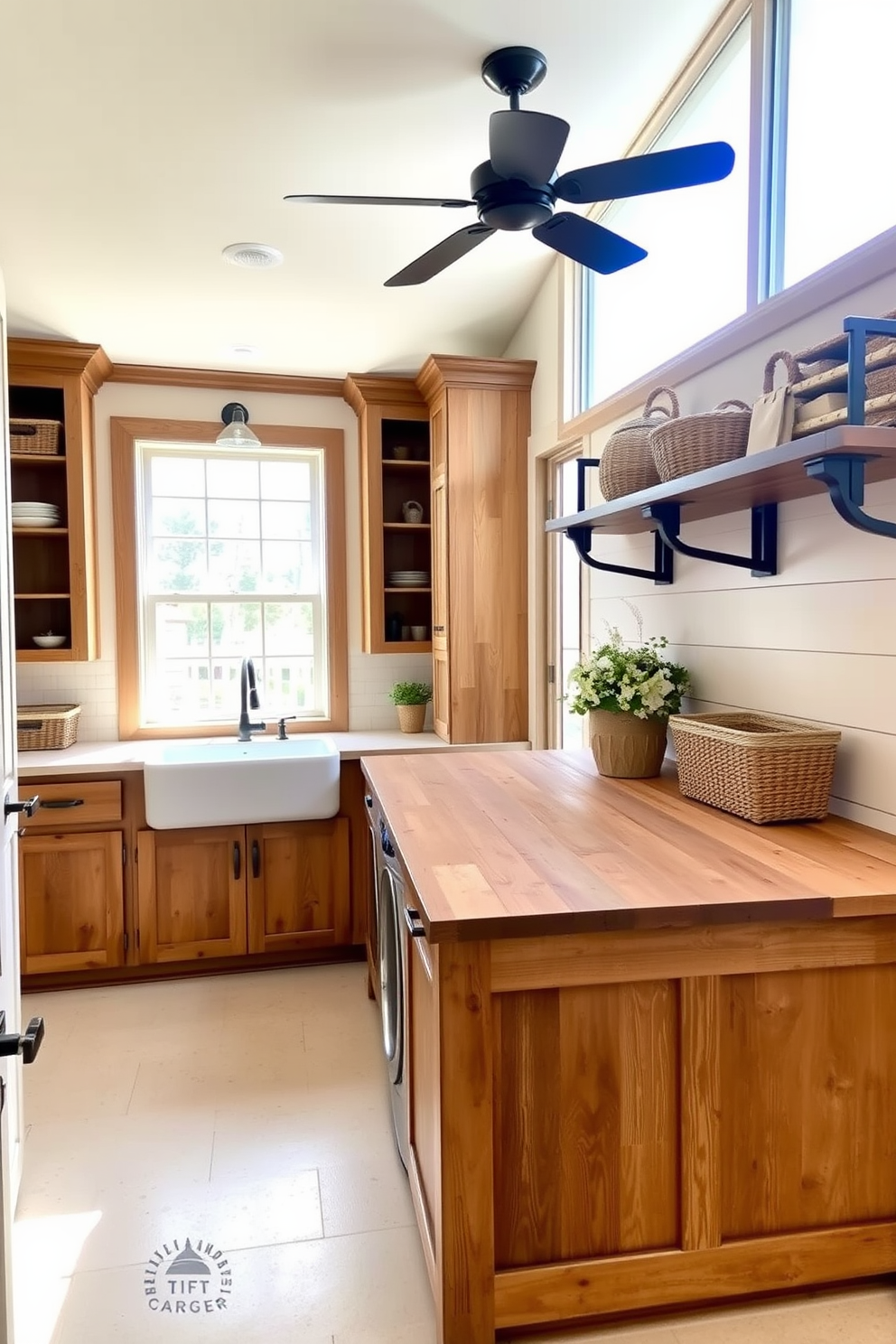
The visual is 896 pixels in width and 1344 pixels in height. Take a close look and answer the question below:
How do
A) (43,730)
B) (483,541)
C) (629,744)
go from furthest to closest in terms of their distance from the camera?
1. (483,541)
2. (43,730)
3. (629,744)

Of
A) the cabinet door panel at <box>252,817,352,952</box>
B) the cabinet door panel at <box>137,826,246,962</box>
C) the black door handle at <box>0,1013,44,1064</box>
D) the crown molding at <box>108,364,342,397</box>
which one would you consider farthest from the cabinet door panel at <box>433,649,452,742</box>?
the black door handle at <box>0,1013,44,1064</box>

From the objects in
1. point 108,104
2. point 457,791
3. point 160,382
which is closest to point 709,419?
point 457,791

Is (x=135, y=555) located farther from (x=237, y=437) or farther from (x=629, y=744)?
(x=629, y=744)

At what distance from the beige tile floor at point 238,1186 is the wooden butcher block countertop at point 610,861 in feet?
2.75

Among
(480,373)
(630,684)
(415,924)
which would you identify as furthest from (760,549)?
(480,373)

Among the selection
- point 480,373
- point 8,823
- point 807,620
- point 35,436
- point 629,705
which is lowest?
point 8,823

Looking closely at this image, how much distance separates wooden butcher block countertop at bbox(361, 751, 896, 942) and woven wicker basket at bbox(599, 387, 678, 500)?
2.60 ft

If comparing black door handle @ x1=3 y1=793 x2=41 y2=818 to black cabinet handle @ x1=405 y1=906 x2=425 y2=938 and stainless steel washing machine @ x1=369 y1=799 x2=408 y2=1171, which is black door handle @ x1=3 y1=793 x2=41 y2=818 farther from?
black cabinet handle @ x1=405 y1=906 x2=425 y2=938

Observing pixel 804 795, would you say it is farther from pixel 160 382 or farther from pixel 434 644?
pixel 160 382

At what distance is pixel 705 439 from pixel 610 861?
35.2 inches

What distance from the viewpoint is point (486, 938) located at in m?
1.26

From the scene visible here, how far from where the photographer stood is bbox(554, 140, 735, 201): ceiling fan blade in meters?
1.61

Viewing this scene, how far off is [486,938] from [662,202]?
2242 millimetres

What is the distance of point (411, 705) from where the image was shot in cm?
377
